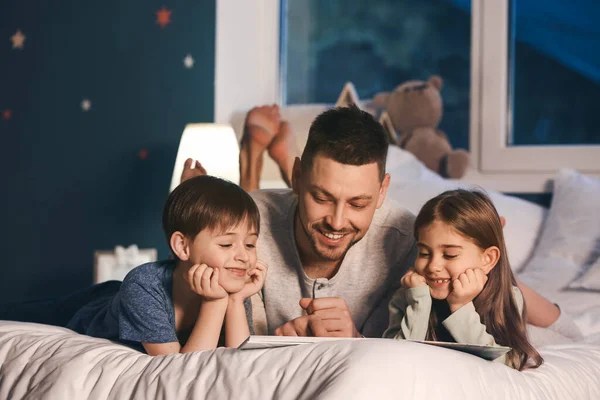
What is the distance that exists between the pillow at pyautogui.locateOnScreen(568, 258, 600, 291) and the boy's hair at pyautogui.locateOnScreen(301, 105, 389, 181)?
801mm

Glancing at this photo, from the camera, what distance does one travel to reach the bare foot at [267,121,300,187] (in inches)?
120

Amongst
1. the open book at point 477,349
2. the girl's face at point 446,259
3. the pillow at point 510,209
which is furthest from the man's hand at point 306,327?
the pillow at point 510,209

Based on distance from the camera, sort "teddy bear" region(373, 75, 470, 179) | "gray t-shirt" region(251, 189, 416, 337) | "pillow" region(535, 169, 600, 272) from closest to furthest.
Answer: "gray t-shirt" region(251, 189, 416, 337) → "pillow" region(535, 169, 600, 272) → "teddy bear" region(373, 75, 470, 179)

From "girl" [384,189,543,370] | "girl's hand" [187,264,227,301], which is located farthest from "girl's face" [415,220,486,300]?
"girl's hand" [187,264,227,301]

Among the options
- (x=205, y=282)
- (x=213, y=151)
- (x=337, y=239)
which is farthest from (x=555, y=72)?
(x=205, y=282)

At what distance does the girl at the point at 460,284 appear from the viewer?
1.61 metres

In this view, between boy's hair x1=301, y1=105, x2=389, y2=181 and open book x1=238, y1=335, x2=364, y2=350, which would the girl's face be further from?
open book x1=238, y1=335, x2=364, y2=350

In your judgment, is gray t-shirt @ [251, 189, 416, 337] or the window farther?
the window

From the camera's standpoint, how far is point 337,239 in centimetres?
176

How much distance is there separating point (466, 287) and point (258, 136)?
1579mm

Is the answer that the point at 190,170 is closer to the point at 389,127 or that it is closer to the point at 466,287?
the point at 389,127

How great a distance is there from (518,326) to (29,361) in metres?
0.96

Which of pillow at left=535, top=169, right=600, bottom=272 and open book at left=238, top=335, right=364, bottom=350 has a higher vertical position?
pillow at left=535, top=169, right=600, bottom=272

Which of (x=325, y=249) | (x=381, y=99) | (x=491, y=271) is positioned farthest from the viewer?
(x=381, y=99)
